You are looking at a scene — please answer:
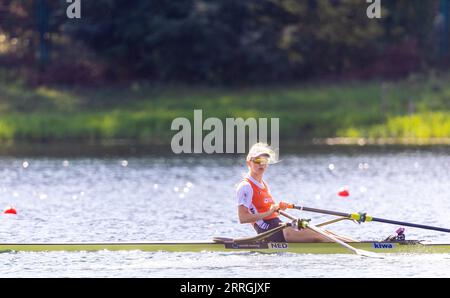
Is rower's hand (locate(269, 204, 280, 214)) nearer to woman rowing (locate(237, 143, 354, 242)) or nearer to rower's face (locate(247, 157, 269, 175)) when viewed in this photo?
woman rowing (locate(237, 143, 354, 242))

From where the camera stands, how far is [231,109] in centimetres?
5319

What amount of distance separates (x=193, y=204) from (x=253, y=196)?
9105mm

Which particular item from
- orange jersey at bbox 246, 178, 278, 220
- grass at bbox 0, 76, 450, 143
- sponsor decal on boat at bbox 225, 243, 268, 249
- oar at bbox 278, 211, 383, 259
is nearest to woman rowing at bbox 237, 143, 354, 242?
orange jersey at bbox 246, 178, 278, 220

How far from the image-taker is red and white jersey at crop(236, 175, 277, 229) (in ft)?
71.1

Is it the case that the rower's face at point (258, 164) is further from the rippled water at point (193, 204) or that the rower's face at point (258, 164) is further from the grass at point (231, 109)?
the grass at point (231, 109)

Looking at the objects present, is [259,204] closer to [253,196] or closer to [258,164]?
[253,196]

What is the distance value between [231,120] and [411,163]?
40.0 ft

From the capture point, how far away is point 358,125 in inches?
1986

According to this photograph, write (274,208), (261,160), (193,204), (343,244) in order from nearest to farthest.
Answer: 1. (343,244)
2. (261,160)
3. (274,208)
4. (193,204)

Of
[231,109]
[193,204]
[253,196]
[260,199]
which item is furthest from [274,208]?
[231,109]

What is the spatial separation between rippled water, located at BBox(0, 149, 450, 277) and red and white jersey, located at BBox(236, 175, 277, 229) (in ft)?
2.70

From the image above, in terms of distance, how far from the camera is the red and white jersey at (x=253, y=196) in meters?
21.7

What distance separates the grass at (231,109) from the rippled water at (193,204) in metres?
5.55
